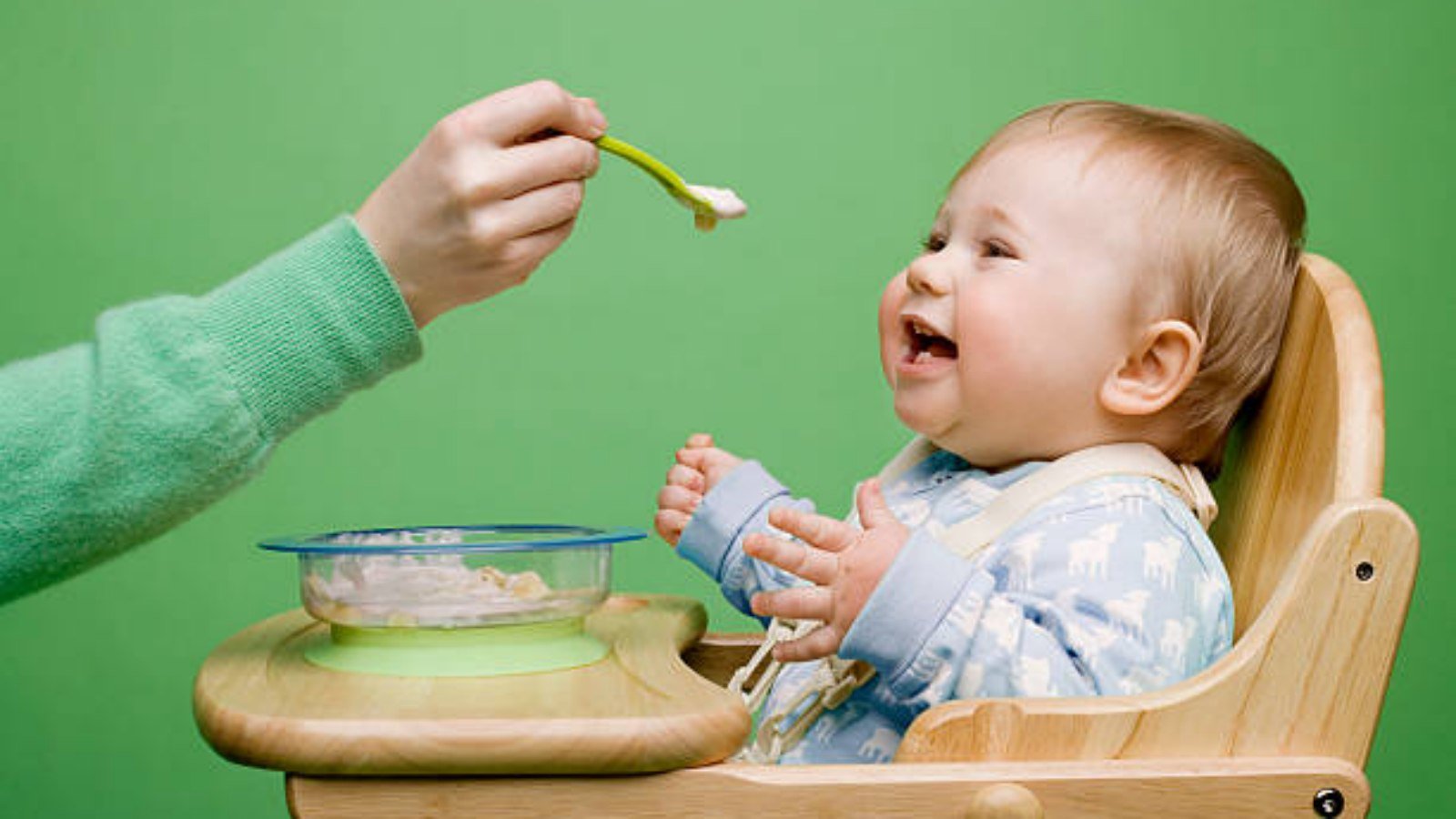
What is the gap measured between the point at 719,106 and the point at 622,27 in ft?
0.43

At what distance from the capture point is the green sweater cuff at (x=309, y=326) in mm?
722

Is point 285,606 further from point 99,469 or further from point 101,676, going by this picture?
point 99,469

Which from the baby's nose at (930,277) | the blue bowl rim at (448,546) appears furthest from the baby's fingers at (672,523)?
the baby's nose at (930,277)

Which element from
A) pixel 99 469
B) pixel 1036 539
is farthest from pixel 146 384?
pixel 1036 539

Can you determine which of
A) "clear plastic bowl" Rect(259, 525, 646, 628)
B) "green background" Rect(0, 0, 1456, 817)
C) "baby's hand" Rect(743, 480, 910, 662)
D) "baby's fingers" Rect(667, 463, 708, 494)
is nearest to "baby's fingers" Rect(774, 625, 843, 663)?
"baby's hand" Rect(743, 480, 910, 662)

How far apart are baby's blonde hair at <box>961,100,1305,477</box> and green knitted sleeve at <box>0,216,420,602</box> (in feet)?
1.39

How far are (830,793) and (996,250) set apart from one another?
1.24 feet

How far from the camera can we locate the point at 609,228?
1555 millimetres

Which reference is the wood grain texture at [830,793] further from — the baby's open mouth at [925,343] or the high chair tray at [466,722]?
the baby's open mouth at [925,343]

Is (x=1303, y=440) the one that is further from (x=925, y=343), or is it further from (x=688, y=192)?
(x=688, y=192)

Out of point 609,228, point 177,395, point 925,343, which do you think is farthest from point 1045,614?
point 609,228

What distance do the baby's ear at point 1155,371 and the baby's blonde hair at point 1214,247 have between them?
12 mm

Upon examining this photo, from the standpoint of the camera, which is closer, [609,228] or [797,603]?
[797,603]

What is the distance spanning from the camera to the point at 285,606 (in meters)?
1.58
